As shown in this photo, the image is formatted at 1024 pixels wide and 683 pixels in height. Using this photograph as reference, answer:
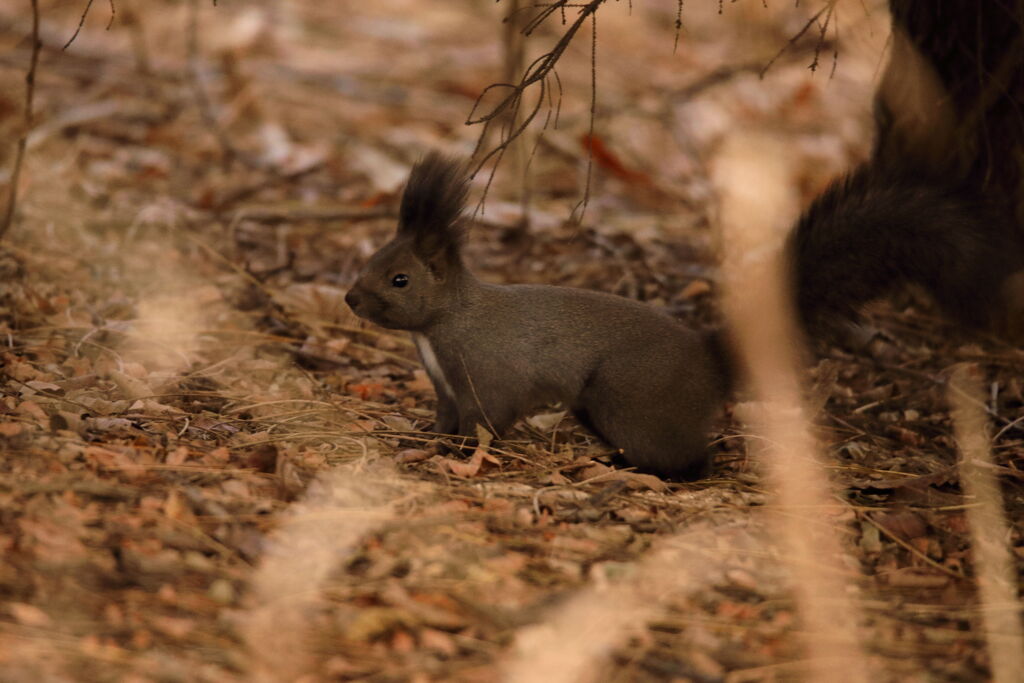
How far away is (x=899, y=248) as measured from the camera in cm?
420

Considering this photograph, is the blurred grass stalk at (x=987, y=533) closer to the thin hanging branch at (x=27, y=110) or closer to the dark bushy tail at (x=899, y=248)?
the dark bushy tail at (x=899, y=248)

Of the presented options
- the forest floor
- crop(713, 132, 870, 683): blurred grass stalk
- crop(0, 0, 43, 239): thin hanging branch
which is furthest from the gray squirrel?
crop(0, 0, 43, 239): thin hanging branch

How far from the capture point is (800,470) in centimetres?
436

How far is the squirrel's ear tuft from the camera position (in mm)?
4473

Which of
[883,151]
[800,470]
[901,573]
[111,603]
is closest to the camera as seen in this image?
[111,603]

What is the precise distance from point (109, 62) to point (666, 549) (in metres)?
8.46

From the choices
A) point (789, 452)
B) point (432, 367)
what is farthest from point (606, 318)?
point (789, 452)

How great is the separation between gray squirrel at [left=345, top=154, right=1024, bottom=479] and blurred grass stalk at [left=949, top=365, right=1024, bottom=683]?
0.62m

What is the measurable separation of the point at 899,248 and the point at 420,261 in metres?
2.00

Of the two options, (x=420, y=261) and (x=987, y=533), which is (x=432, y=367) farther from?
(x=987, y=533)

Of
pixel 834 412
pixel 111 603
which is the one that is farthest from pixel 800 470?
pixel 111 603

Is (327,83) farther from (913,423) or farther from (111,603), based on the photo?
(111,603)

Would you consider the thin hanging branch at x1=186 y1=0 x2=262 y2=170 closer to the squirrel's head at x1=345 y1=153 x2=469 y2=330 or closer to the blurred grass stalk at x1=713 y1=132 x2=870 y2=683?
the blurred grass stalk at x1=713 y1=132 x2=870 y2=683

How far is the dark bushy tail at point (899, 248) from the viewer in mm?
4055
